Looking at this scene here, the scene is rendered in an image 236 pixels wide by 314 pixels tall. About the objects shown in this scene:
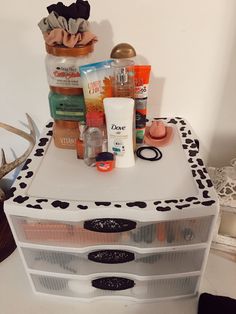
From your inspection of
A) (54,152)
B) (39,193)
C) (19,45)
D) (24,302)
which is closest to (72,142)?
(54,152)

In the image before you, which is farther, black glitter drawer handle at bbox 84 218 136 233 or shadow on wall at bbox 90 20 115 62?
shadow on wall at bbox 90 20 115 62

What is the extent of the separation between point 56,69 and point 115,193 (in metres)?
0.30

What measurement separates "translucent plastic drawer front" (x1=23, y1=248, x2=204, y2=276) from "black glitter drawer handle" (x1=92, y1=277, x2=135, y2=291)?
0.09 feet

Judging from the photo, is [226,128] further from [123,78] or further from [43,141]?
[43,141]

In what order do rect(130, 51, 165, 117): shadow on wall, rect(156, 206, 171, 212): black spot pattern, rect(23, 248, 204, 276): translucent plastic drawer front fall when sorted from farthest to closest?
rect(130, 51, 165, 117): shadow on wall < rect(23, 248, 204, 276): translucent plastic drawer front < rect(156, 206, 171, 212): black spot pattern

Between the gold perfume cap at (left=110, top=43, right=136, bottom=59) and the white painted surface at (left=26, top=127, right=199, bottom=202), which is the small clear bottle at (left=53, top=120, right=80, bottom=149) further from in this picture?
the gold perfume cap at (left=110, top=43, right=136, bottom=59)

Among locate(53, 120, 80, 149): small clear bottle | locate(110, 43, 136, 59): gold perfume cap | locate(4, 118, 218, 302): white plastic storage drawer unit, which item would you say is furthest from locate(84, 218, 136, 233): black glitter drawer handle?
locate(110, 43, 136, 59): gold perfume cap

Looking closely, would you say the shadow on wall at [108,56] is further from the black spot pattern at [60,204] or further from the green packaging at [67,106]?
the black spot pattern at [60,204]

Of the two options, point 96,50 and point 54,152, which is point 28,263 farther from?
point 96,50

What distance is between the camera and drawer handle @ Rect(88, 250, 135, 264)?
69 centimetres

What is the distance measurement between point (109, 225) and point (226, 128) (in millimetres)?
514

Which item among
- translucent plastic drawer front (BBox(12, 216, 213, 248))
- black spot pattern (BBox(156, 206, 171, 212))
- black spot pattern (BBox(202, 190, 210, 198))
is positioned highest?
black spot pattern (BBox(202, 190, 210, 198))

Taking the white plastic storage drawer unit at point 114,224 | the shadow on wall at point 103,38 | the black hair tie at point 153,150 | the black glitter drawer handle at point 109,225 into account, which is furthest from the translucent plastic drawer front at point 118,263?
the shadow on wall at point 103,38

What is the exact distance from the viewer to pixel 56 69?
0.69m
